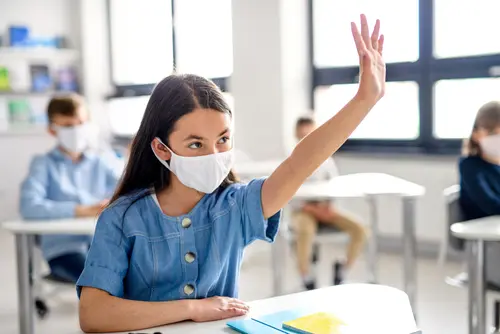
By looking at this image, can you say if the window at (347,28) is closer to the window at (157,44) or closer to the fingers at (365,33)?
the window at (157,44)

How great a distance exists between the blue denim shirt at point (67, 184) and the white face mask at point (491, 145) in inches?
71.1

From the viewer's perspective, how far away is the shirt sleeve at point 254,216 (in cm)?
130

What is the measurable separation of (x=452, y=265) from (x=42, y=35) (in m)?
5.22

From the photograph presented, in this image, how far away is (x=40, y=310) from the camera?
11.4 feet

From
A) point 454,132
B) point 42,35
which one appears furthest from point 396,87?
point 42,35

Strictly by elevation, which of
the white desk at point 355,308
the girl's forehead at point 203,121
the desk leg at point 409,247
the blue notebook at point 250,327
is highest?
the girl's forehead at point 203,121

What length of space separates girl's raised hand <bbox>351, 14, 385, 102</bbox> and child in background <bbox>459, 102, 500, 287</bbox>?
1.72m

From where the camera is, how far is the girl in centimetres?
121

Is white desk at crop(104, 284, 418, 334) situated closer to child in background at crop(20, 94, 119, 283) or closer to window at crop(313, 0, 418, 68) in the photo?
child in background at crop(20, 94, 119, 283)

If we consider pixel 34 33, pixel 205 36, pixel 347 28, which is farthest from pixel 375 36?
pixel 34 33

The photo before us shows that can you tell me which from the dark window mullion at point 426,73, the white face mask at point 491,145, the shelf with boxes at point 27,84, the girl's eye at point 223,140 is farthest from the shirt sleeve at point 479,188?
the shelf with boxes at point 27,84

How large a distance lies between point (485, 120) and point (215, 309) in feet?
6.83

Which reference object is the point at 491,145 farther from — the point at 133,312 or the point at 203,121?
the point at 133,312

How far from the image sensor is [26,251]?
2607mm
